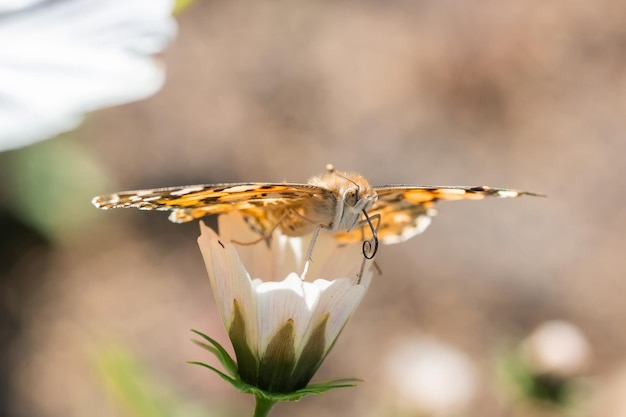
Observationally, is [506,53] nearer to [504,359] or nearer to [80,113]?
[504,359]

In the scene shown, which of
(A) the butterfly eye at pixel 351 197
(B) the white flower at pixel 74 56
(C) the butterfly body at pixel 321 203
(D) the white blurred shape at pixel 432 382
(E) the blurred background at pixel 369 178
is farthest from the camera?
(E) the blurred background at pixel 369 178

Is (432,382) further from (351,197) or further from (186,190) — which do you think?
(186,190)

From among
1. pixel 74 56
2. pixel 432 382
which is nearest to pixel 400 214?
pixel 74 56

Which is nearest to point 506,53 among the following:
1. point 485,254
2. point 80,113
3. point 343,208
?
point 485,254

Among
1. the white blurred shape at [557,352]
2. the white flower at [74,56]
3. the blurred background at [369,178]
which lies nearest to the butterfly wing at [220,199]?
the white flower at [74,56]

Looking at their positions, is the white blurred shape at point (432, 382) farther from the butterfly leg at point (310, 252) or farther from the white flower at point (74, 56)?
the white flower at point (74, 56)

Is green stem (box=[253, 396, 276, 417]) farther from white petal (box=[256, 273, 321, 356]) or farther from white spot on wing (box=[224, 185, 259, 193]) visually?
white spot on wing (box=[224, 185, 259, 193])
